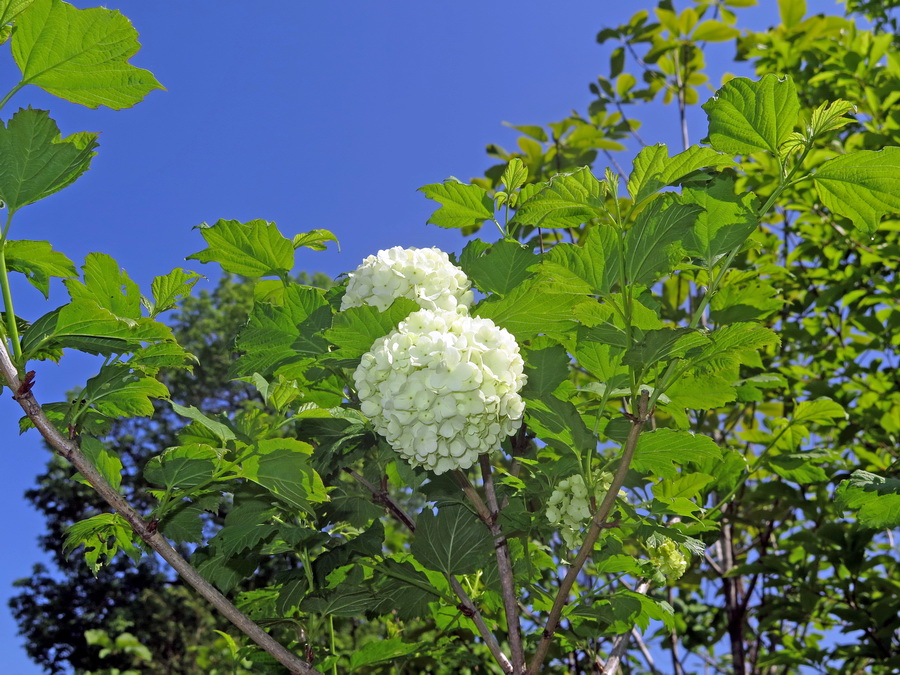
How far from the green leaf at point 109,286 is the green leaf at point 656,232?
3.98ft

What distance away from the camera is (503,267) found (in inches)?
70.3

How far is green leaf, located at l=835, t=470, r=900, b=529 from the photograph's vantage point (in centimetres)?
182

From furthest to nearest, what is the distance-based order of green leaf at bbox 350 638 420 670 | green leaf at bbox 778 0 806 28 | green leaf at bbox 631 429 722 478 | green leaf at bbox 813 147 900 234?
green leaf at bbox 778 0 806 28 < green leaf at bbox 350 638 420 670 < green leaf at bbox 631 429 722 478 < green leaf at bbox 813 147 900 234

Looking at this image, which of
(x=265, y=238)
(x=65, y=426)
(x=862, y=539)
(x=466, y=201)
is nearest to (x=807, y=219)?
(x=862, y=539)

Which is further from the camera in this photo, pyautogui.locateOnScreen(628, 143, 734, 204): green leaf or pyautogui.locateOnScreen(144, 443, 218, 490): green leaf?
pyautogui.locateOnScreen(144, 443, 218, 490): green leaf

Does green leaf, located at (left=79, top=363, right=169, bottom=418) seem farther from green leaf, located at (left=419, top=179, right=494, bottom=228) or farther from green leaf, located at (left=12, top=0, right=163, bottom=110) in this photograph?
green leaf, located at (left=419, top=179, right=494, bottom=228)

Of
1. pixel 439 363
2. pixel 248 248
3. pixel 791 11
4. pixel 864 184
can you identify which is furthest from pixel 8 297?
pixel 791 11

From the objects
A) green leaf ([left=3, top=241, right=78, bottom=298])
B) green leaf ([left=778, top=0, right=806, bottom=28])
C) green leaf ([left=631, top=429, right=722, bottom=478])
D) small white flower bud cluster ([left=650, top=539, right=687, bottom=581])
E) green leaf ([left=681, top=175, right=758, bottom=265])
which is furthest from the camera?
green leaf ([left=778, top=0, right=806, bottom=28])

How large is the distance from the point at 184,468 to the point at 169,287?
564 mm

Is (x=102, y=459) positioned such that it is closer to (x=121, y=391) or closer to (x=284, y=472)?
(x=121, y=391)

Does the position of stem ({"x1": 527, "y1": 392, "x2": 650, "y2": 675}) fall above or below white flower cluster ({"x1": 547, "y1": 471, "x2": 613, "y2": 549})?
below

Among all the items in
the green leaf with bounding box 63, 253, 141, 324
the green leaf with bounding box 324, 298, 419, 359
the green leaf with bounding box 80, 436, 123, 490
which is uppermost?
the green leaf with bounding box 63, 253, 141, 324

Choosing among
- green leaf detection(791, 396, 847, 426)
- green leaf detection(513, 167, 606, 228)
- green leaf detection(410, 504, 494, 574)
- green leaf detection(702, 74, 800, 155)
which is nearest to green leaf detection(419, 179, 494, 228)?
green leaf detection(513, 167, 606, 228)

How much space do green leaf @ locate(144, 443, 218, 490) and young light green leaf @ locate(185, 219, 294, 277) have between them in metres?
0.52
